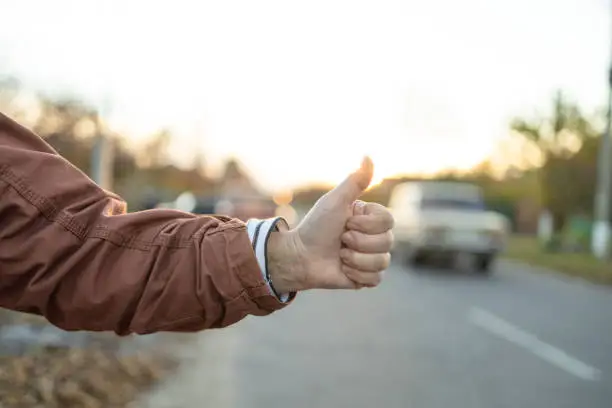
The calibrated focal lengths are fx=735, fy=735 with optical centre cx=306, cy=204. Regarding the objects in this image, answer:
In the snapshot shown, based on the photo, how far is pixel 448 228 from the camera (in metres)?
15.8

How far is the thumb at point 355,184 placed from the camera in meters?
2.09

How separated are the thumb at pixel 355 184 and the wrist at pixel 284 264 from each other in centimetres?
19

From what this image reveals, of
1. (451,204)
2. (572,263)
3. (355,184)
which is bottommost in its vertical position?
(572,263)

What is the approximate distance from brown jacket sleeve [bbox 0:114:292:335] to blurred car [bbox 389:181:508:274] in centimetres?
1267

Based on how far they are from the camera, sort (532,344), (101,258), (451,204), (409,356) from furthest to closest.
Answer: (451,204)
(532,344)
(409,356)
(101,258)

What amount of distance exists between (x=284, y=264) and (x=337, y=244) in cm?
17

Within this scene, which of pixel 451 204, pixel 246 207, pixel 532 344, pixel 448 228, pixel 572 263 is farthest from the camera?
pixel 246 207

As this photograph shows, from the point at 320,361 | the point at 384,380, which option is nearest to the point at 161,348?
the point at 320,361

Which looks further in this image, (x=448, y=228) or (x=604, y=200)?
(x=604, y=200)

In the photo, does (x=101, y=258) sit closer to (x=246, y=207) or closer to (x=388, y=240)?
(x=388, y=240)

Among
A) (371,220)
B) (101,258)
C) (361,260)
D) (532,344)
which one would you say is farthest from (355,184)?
(532,344)

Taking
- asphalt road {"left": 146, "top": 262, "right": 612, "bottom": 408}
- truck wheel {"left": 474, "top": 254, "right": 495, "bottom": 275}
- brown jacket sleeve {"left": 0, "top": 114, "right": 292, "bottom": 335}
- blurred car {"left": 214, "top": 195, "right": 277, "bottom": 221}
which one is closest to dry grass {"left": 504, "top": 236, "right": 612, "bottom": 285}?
truck wheel {"left": 474, "top": 254, "right": 495, "bottom": 275}

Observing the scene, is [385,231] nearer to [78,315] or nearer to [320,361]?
[78,315]

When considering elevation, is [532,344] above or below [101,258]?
below
